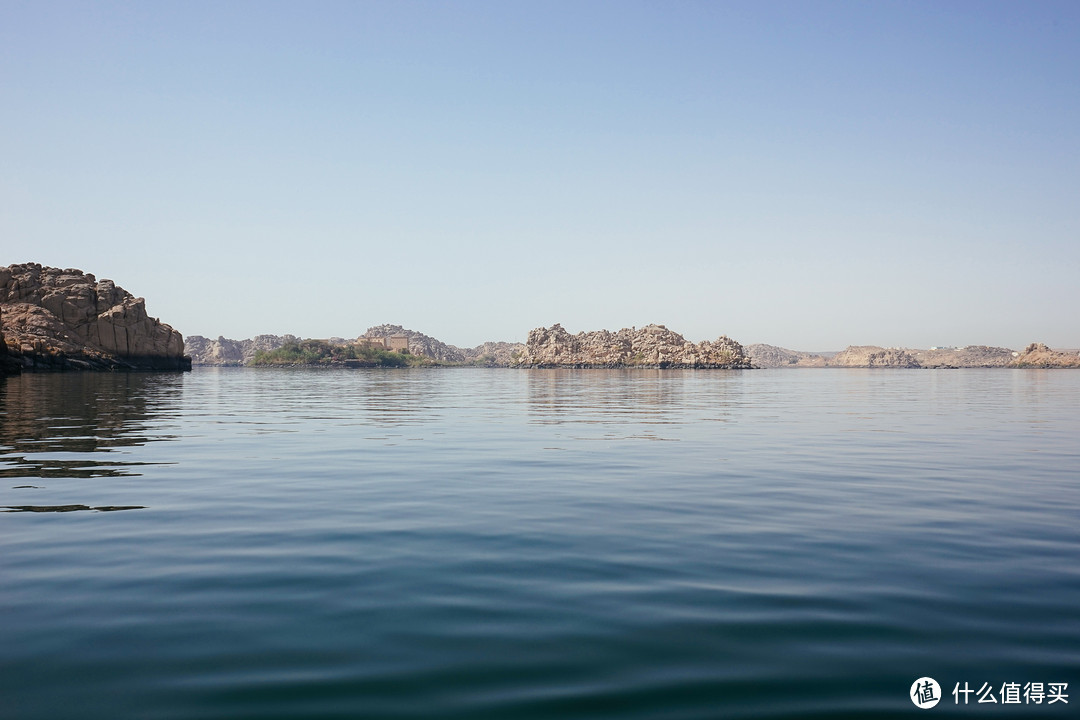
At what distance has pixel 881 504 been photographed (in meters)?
15.0

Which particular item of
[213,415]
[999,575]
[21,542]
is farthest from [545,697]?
[213,415]

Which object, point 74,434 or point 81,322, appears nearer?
point 74,434

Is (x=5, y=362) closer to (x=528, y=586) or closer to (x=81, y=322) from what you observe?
(x=81, y=322)

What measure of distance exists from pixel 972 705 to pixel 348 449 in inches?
825

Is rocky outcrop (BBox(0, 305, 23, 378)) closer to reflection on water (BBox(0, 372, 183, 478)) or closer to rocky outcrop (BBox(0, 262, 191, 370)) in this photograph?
rocky outcrop (BBox(0, 262, 191, 370))

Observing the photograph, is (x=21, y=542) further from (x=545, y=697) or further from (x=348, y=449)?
(x=348, y=449)

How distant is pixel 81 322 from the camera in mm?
153625
